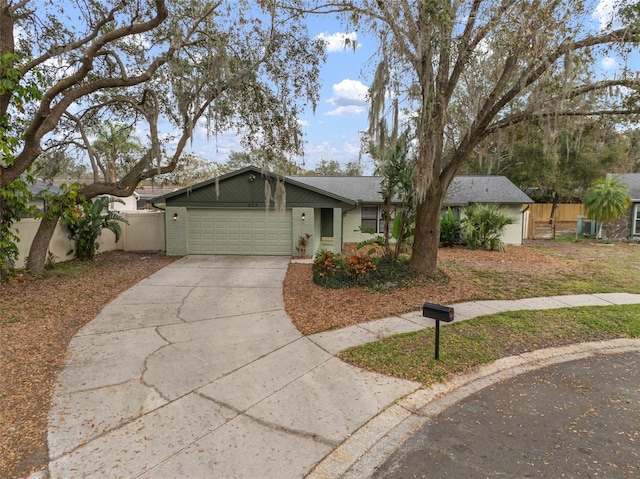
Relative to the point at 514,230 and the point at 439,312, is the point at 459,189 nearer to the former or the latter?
the point at 514,230

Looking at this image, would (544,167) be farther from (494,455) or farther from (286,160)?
(494,455)

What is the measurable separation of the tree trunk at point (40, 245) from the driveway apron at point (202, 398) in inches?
167

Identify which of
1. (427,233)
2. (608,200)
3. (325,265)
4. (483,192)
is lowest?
(325,265)

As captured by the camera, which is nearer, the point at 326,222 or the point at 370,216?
the point at 370,216

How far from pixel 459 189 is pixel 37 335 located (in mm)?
15911

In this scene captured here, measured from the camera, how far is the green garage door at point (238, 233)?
13445mm

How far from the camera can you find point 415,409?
3580mm

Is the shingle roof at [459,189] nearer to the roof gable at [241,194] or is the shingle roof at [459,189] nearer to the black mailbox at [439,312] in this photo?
the roof gable at [241,194]

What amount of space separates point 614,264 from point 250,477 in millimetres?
13503

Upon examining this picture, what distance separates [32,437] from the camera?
117 inches

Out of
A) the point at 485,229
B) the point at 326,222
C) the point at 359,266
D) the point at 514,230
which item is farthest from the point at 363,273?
the point at 514,230

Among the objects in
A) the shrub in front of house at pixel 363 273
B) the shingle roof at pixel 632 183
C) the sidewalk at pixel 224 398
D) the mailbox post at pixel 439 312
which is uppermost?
the shingle roof at pixel 632 183

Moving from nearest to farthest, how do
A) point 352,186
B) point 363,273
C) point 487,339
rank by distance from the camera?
point 487,339 → point 363,273 → point 352,186

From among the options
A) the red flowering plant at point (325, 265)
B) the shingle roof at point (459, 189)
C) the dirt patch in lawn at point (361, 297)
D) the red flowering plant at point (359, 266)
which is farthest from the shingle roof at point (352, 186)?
the red flowering plant at point (359, 266)
